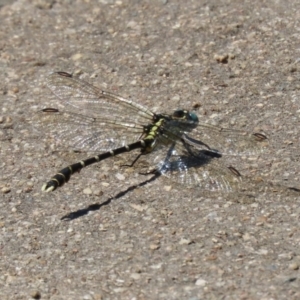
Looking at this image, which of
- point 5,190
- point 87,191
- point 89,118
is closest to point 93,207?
point 87,191

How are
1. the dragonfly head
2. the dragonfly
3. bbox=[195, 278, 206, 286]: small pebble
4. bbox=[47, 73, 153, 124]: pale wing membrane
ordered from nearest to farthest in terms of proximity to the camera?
bbox=[195, 278, 206, 286]: small pebble
the dragonfly
the dragonfly head
bbox=[47, 73, 153, 124]: pale wing membrane

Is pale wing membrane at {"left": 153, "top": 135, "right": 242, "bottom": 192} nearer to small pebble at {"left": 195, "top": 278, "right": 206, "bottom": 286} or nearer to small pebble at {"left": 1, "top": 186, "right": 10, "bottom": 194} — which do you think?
small pebble at {"left": 195, "top": 278, "right": 206, "bottom": 286}

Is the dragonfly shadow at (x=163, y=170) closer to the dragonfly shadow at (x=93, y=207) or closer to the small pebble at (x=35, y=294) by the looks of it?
the dragonfly shadow at (x=93, y=207)

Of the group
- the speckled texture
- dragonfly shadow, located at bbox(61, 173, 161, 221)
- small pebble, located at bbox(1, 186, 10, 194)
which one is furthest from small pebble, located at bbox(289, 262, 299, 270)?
small pebble, located at bbox(1, 186, 10, 194)

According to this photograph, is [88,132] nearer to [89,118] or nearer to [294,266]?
[89,118]

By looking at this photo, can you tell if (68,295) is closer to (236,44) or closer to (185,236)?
(185,236)

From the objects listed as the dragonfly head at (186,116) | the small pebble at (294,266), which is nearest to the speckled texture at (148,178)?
the small pebble at (294,266)
